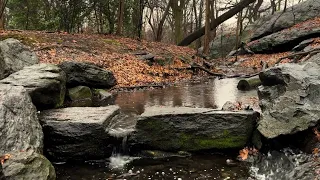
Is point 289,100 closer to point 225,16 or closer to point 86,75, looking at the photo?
point 86,75

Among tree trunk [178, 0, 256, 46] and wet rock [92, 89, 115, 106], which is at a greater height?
tree trunk [178, 0, 256, 46]

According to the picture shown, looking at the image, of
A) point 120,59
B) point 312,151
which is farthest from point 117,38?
point 312,151

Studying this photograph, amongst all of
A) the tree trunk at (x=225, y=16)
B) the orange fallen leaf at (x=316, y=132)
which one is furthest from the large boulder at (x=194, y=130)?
the tree trunk at (x=225, y=16)

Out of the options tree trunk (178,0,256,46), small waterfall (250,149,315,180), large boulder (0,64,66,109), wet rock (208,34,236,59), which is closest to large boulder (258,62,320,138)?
small waterfall (250,149,315,180)

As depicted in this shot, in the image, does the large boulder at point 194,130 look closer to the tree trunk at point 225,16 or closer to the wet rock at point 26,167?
the wet rock at point 26,167

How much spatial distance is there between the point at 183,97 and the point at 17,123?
6663 mm

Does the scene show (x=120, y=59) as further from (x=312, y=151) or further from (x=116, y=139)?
(x=312, y=151)

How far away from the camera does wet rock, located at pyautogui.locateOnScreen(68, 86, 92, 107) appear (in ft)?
33.5

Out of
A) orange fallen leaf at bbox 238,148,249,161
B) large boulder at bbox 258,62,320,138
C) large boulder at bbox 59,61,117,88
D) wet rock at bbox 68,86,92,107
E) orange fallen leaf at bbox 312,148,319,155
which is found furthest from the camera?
large boulder at bbox 59,61,117,88

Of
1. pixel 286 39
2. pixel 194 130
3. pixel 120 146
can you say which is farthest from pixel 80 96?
pixel 286 39

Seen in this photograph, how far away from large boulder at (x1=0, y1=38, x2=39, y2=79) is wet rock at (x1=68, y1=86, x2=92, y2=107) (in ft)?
5.15

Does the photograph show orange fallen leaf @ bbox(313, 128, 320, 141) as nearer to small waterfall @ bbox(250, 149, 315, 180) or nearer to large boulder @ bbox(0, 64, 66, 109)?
small waterfall @ bbox(250, 149, 315, 180)

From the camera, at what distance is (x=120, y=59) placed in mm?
17078

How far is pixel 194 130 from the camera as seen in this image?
638 cm
